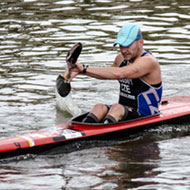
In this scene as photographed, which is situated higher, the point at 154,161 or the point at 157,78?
the point at 157,78

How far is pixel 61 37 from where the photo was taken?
1594 centimetres

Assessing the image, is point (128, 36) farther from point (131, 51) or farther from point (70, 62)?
point (70, 62)

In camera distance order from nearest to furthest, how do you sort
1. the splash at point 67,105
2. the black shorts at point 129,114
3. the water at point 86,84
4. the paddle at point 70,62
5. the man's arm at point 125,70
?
the water at point 86,84
the paddle at point 70,62
the man's arm at point 125,70
the black shorts at point 129,114
the splash at point 67,105

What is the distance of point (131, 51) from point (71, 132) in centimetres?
137

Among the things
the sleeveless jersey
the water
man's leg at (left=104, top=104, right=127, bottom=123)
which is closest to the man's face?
the sleeveless jersey

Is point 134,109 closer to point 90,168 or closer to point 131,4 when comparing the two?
point 90,168

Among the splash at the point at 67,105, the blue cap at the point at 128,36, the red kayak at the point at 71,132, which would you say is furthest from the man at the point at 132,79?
the splash at the point at 67,105

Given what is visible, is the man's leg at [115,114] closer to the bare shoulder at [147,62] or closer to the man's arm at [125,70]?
the man's arm at [125,70]

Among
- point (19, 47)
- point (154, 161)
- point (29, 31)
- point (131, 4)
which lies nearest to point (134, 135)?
point (154, 161)

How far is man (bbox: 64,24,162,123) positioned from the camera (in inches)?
330

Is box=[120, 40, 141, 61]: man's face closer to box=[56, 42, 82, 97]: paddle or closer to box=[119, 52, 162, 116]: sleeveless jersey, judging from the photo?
box=[119, 52, 162, 116]: sleeveless jersey

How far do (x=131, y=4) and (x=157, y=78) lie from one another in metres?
10.7

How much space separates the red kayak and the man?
0.37ft

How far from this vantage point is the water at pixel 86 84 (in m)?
7.39
